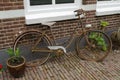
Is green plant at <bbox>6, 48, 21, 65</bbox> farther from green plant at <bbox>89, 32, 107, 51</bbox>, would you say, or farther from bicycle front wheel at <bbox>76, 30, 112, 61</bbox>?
green plant at <bbox>89, 32, 107, 51</bbox>

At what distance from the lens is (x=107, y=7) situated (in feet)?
20.8

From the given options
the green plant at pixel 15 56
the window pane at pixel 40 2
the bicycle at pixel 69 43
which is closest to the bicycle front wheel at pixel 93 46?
the bicycle at pixel 69 43

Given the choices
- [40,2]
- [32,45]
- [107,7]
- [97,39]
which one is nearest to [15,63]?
[32,45]

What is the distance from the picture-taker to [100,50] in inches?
240

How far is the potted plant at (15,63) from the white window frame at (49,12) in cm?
84

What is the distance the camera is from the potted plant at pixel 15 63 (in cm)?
454

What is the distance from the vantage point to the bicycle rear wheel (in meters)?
5.07

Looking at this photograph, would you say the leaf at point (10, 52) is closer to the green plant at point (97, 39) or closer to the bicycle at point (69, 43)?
the bicycle at point (69, 43)

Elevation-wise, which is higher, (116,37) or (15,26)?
(15,26)

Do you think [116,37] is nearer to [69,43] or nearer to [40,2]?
[69,43]

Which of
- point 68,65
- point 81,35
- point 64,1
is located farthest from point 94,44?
point 64,1

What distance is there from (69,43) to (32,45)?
99 centimetres

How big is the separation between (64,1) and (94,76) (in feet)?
7.21

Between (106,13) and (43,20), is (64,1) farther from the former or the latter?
(106,13)
